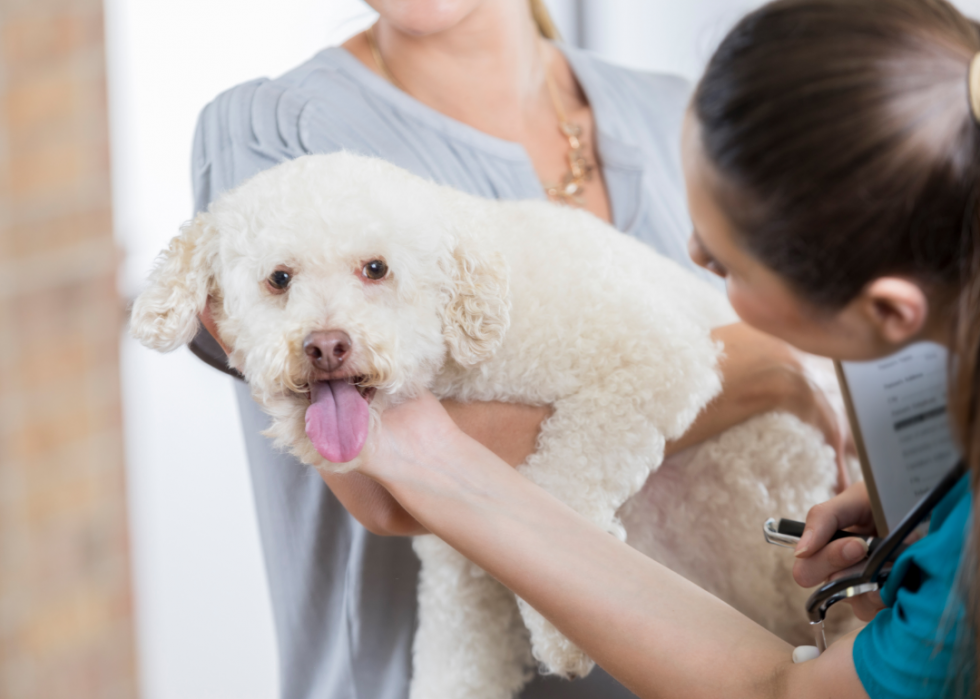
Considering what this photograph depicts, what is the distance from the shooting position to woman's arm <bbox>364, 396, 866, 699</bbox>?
548 mm

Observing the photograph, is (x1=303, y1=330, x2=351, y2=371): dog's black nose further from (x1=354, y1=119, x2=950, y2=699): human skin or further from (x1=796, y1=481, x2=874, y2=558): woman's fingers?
(x1=796, y1=481, x2=874, y2=558): woman's fingers

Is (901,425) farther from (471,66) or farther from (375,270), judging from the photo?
(471,66)

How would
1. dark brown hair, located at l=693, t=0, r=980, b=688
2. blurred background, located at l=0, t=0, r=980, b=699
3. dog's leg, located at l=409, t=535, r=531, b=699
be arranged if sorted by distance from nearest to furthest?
Result: dark brown hair, located at l=693, t=0, r=980, b=688 < dog's leg, located at l=409, t=535, r=531, b=699 < blurred background, located at l=0, t=0, r=980, b=699

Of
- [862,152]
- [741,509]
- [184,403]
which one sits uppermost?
[862,152]

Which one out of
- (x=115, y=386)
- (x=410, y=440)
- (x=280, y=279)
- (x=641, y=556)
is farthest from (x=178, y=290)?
(x=115, y=386)

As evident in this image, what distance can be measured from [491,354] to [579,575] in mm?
189

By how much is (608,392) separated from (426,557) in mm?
271

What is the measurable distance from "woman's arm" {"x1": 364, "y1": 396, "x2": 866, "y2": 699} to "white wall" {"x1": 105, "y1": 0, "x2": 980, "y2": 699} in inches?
27.1

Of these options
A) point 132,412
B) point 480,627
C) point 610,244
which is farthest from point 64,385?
point 610,244

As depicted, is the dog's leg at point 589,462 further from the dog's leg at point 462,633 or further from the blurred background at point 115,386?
the blurred background at point 115,386

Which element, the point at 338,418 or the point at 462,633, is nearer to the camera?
the point at 338,418

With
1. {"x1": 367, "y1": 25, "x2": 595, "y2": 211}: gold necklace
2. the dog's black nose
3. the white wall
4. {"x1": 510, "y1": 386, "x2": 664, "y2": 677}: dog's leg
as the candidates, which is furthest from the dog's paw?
the white wall

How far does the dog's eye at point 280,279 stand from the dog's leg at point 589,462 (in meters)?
0.28

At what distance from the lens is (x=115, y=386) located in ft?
4.05
